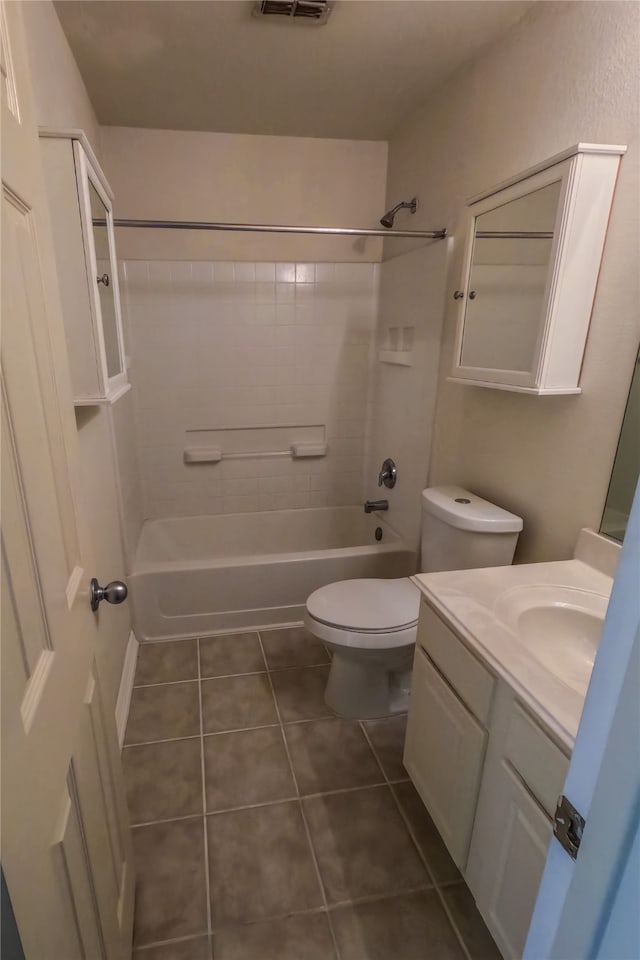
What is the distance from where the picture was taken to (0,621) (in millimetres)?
488

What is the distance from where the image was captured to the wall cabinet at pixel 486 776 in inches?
35.0

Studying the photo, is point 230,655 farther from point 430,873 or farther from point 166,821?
point 430,873

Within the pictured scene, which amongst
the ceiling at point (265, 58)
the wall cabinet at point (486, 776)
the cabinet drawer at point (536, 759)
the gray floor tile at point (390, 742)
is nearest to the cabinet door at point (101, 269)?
the ceiling at point (265, 58)

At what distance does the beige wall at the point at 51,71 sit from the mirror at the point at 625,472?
5.44 ft

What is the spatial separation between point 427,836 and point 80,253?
1.87 metres

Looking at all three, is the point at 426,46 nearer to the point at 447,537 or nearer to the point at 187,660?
the point at 447,537

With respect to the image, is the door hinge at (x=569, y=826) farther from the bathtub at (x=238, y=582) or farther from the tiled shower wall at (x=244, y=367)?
the tiled shower wall at (x=244, y=367)

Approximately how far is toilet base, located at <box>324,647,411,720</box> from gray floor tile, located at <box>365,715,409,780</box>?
3 cm

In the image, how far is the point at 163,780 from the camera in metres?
1.60

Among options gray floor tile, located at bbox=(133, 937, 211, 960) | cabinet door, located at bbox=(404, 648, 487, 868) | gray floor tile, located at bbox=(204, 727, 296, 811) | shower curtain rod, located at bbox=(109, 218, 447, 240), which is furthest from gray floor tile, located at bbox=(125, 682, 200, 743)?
shower curtain rod, located at bbox=(109, 218, 447, 240)

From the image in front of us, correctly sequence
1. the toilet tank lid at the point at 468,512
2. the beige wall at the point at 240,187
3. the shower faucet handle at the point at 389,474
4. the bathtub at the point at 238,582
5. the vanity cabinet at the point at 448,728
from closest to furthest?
the vanity cabinet at the point at 448,728 < the toilet tank lid at the point at 468,512 < the bathtub at the point at 238,582 < the beige wall at the point at 240,187 < the shower faucet handle at the point at 389,474

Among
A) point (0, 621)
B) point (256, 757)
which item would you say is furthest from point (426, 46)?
point (256, 757)

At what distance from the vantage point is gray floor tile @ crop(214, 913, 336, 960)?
1.17 meters

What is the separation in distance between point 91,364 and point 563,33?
61.7 inches
